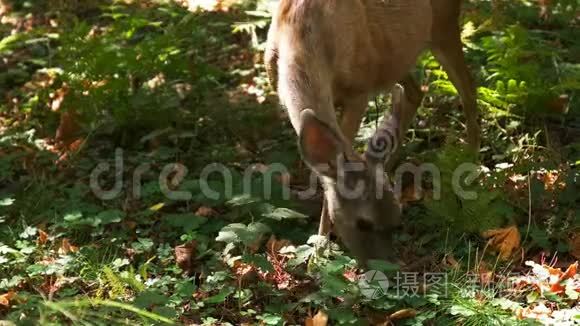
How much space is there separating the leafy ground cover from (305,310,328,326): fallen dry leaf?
0.02 m

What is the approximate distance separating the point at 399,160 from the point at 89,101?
308 centimetres

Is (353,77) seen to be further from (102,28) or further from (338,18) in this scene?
(102,28)

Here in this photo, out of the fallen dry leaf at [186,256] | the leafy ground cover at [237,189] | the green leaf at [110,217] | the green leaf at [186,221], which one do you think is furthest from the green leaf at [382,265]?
the green leaf at [110,217]

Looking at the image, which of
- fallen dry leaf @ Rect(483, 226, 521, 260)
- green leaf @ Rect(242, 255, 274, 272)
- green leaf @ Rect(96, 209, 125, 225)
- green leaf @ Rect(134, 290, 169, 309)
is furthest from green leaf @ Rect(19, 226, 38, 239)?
fallen dry leaf @ Rect(483, 226, 521, 260)

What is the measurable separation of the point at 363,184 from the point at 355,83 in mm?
1354

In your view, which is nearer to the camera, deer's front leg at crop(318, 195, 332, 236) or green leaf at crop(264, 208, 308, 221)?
green leaf at crop(264, 208, 308, 221)

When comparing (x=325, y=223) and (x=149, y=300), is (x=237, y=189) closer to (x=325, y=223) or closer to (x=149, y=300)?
(x=325, y=223)

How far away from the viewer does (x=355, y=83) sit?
6.37 metres

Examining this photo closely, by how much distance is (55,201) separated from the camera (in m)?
6.90

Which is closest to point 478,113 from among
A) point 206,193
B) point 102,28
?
point 206,193

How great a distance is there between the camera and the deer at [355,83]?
17.3 feet

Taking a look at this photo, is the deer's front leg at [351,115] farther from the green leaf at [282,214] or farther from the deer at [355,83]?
the green leaf at [282,214]

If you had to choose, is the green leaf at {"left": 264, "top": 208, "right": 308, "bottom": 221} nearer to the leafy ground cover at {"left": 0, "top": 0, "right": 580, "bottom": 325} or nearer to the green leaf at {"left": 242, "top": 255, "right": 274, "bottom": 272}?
the leafy ground cover at {"left": 0, "top": 0, "right": 580, "bottom": 325}

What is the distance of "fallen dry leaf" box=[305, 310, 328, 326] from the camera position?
4820mm
